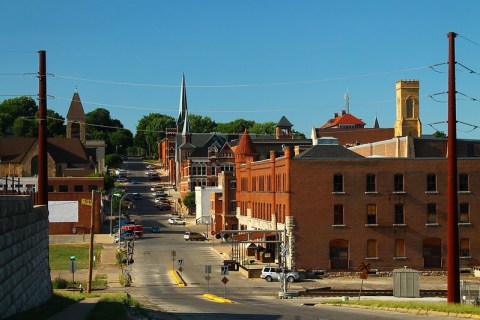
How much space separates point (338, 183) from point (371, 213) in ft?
11.6

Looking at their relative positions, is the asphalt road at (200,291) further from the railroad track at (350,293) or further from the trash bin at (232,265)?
the railroad track at (350,293)

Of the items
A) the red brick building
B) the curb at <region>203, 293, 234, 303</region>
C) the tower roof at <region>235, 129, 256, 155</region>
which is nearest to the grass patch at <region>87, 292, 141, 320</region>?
the curb at <region>203, 293, 234, 303</region>

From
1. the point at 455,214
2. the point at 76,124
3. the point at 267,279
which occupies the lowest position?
the point at 267,279

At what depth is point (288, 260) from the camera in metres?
72.2

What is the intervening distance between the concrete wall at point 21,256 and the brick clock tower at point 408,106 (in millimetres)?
A: 86103

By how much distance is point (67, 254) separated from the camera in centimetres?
9281

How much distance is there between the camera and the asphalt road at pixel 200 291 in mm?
40594

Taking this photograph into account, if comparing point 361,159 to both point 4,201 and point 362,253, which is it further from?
point 4,201

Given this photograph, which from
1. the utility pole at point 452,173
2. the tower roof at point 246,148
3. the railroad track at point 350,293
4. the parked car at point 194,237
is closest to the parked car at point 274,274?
the railroad track at point 350,293

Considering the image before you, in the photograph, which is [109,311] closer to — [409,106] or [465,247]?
A: [465,247]

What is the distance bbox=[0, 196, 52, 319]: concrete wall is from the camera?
24766mm

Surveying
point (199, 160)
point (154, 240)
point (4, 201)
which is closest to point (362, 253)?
point (154, 240)

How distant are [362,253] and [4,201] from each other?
50105 millimetres

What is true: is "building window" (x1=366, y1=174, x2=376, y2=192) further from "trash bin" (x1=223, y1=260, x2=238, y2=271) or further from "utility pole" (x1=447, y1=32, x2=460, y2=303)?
"utility pole" (x1=447, y1=32, x2=460, y2=303)
